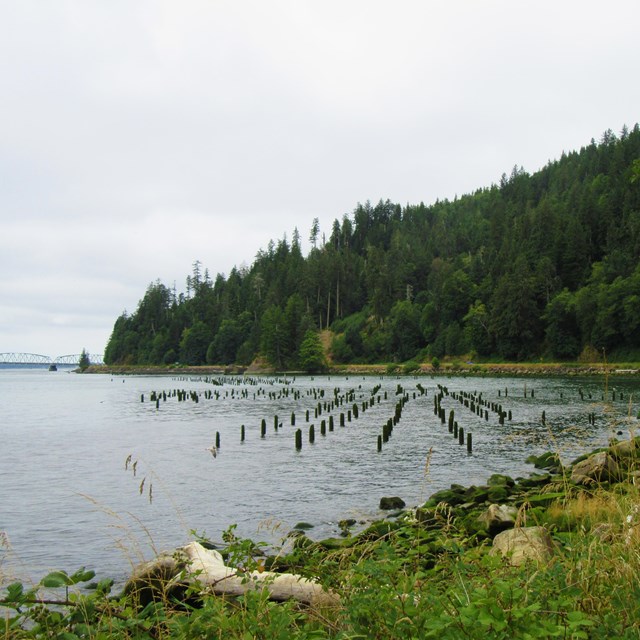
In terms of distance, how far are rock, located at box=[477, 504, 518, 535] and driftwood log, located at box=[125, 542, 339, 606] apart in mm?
4652

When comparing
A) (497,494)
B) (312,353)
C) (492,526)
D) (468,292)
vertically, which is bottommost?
(497,494)

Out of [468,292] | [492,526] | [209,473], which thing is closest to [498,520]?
[492,526]

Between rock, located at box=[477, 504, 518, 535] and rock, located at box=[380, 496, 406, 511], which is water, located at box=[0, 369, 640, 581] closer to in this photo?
rock, located at box=[380, 496, 406, 511]

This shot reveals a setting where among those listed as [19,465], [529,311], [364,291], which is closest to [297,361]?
[364,291]

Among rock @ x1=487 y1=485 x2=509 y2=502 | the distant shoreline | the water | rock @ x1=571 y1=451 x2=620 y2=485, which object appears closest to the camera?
the water

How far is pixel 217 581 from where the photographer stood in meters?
5.34

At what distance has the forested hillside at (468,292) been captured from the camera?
103000 mm

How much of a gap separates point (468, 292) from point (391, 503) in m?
120

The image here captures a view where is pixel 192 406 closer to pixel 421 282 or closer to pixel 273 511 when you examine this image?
pixel 273 511

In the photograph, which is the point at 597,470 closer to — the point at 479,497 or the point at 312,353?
the point at 479,497

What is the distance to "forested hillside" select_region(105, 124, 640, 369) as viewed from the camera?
103 meters

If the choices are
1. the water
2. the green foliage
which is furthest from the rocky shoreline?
the green foliage

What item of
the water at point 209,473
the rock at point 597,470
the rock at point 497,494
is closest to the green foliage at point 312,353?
the water at point 209,473

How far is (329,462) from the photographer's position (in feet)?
75.9
